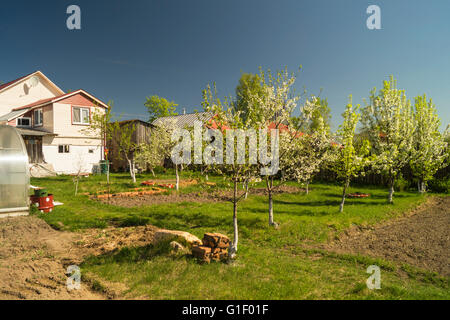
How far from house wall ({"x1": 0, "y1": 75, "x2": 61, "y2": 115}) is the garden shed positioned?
2041 centimetres

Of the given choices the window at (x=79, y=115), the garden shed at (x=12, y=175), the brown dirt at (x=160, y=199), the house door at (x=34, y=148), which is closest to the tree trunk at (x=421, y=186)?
the brown dirt at (x=160, y=199)

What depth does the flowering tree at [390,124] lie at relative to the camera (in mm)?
15766

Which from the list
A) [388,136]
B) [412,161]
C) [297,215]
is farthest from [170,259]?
[412,161]

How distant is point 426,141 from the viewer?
17641mm

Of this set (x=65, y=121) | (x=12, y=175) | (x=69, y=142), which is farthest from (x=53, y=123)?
(x=12, y=175)

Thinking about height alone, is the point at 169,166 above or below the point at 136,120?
below

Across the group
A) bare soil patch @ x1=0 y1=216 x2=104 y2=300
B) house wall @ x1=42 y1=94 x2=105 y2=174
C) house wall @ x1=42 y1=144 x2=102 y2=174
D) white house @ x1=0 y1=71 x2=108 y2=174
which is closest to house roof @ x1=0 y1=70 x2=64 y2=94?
white house @ x1=0 y1=71 x2=108 y2=174

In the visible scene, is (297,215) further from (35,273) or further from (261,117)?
(35,273)

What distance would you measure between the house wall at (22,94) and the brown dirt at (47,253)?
23.3 meters

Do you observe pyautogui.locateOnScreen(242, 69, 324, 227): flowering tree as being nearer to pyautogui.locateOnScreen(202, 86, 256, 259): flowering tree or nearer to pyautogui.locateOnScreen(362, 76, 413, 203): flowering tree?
pyautogui.locateOnScreen(202, 86, 256, 259): flowering tree

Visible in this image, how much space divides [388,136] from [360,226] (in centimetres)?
761

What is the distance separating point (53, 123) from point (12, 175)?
1540cm

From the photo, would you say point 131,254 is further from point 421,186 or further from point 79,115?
point 79,115

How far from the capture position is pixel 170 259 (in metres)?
6.84
